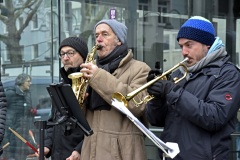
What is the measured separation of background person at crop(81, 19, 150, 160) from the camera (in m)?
3.94

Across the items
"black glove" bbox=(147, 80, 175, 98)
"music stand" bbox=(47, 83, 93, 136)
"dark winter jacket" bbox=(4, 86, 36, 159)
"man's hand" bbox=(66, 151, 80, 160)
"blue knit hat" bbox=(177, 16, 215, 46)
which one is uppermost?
"blue knit hat" bbox=(177, 16, 215, 46)

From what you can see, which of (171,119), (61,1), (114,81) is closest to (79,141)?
(114,81)

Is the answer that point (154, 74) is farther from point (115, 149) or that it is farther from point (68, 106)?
point (115, 149)

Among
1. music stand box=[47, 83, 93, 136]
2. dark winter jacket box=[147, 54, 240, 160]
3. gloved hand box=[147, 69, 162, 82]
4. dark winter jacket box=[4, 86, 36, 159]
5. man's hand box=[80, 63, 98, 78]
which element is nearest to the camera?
dark winter jacket box=[147, 54, 240, 160]

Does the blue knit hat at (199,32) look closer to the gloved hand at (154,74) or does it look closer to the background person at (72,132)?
A: the gloved hand at (154,74)

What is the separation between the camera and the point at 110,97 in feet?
12.9

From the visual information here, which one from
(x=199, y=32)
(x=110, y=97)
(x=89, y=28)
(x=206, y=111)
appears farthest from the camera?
(x=89, y=28)

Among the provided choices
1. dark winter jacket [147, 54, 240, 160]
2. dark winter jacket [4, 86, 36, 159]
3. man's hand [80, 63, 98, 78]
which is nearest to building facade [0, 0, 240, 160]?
dark winter jacket [4, 86, 36, 159]

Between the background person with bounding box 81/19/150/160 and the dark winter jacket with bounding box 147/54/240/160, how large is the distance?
0.47 metres

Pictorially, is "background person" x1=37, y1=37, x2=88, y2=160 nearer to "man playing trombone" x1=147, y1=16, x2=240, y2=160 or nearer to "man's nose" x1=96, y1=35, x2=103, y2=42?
"man's nose" x1=96, y1=35, x2=103, y2=42

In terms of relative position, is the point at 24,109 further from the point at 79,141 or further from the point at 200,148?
the point at 200,148

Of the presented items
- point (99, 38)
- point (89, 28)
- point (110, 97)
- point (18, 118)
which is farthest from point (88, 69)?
point (18, 118)

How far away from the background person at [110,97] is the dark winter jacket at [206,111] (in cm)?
47

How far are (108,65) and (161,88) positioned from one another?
0.78 metres
